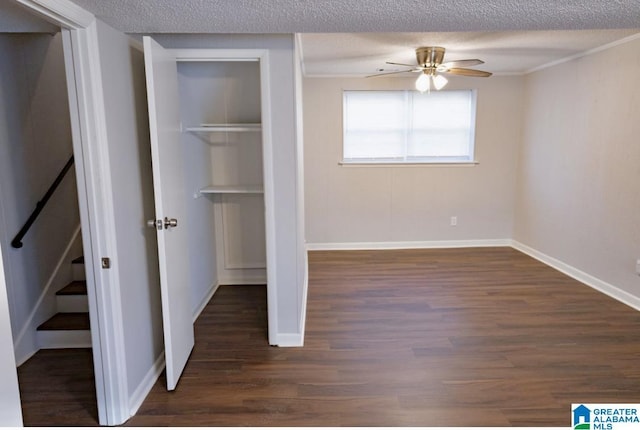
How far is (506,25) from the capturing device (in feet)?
6.73

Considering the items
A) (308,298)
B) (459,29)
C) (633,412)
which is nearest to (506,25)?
(459,29)

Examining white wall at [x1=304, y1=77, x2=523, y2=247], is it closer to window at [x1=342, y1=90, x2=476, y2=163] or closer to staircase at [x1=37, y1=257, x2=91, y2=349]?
window at [x1=342, y1=90, x2=476, y2=163]

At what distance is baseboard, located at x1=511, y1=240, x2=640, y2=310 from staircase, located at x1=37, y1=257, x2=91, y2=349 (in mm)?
4473

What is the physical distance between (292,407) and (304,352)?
0.59m

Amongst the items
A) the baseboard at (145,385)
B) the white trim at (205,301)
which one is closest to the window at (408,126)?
the white trim at (205,301)

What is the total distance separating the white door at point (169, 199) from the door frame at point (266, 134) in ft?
0.62

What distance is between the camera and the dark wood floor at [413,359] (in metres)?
2.07

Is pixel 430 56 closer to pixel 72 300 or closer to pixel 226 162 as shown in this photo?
pixel 226 162

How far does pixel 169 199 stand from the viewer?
221 centimetres

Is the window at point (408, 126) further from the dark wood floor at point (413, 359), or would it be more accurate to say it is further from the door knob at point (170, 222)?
the door knob at point (170, 222)

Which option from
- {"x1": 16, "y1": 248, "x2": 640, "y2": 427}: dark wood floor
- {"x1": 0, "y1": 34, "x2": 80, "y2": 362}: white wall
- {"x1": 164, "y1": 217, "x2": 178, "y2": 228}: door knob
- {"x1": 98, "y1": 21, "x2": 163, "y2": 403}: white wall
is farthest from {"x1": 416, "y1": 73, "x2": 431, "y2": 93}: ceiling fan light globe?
{"x1": 0, "y1": 34, "x2": 80, "y2": 362}: white wall

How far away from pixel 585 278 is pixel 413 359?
8.42 ft

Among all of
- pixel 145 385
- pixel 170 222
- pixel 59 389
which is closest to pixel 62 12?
pixel 170 222

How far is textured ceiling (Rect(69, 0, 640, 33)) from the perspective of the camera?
1701mm
